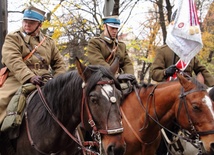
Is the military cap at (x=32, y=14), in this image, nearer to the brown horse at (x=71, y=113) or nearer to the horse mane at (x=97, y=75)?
the brown horse at (x=71, y=113)

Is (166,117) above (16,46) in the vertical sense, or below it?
below

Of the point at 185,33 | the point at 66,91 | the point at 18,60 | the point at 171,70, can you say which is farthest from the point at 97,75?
the point at 185,33

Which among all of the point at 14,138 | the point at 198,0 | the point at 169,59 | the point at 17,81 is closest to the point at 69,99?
the point at 14,138

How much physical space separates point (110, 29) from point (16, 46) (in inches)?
96.8

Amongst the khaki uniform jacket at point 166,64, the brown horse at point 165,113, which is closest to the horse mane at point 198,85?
the brown horse at point 165,113

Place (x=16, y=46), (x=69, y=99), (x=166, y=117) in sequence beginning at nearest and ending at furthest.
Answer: (x=69, y=99) < (x=16, y=46) < (x=166, y=117)

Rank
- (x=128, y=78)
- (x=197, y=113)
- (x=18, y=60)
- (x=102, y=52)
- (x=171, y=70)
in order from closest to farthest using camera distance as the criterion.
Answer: (x=18, y=60) → (x=197, y=113) → (x=128, y=78) → (x=171, y=70) → (x=102, y=52)

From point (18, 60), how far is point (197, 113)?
2.71 m

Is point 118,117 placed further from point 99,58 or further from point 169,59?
point 169,59

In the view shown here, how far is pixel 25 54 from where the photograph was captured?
5391 millimetres

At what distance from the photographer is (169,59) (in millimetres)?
7520

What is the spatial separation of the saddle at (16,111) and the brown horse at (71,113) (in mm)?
89

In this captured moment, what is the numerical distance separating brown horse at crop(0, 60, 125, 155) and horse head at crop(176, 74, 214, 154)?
1.66 metres

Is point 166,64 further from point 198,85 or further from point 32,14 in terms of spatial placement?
point 32,14
